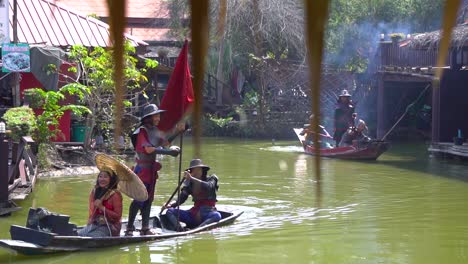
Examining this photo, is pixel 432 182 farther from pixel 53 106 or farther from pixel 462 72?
pixel 53 106

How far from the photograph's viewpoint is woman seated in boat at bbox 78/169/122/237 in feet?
25.7

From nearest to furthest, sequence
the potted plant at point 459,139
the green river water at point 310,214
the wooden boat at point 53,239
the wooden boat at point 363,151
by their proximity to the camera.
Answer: the wooden boat at point 53,239 → the green river water at point 310,214 → the potted plant at point 459,139 → the wooden boat at point 363,151

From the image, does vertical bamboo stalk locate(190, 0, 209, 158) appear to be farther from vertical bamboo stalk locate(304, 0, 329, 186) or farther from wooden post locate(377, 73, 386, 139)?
wooden post locate(377, 73, 386, 139)

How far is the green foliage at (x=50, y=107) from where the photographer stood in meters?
12.8

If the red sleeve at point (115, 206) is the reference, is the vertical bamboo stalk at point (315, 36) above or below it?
above

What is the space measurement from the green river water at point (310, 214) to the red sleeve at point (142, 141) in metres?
0.39

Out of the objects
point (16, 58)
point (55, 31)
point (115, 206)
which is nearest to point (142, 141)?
point (115, 206)

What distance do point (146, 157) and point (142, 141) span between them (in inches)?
8.9

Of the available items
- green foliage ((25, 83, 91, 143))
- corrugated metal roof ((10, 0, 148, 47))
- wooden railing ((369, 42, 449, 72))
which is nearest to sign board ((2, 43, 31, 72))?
green foliage ((25, 83, 91, 143))

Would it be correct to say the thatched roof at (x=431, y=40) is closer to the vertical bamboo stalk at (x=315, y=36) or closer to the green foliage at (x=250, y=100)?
the green foliage at (x=250, y=100)

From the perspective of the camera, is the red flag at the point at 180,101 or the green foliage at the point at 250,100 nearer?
the red flag at the point at 180,101

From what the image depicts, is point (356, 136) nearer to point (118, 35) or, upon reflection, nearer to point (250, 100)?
point (250, 100)

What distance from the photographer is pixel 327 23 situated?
0.75 m

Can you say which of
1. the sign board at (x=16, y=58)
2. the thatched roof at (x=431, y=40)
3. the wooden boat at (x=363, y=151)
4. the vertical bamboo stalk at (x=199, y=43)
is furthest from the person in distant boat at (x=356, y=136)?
the vertical bamboo stalk at (x=199, y=43)
